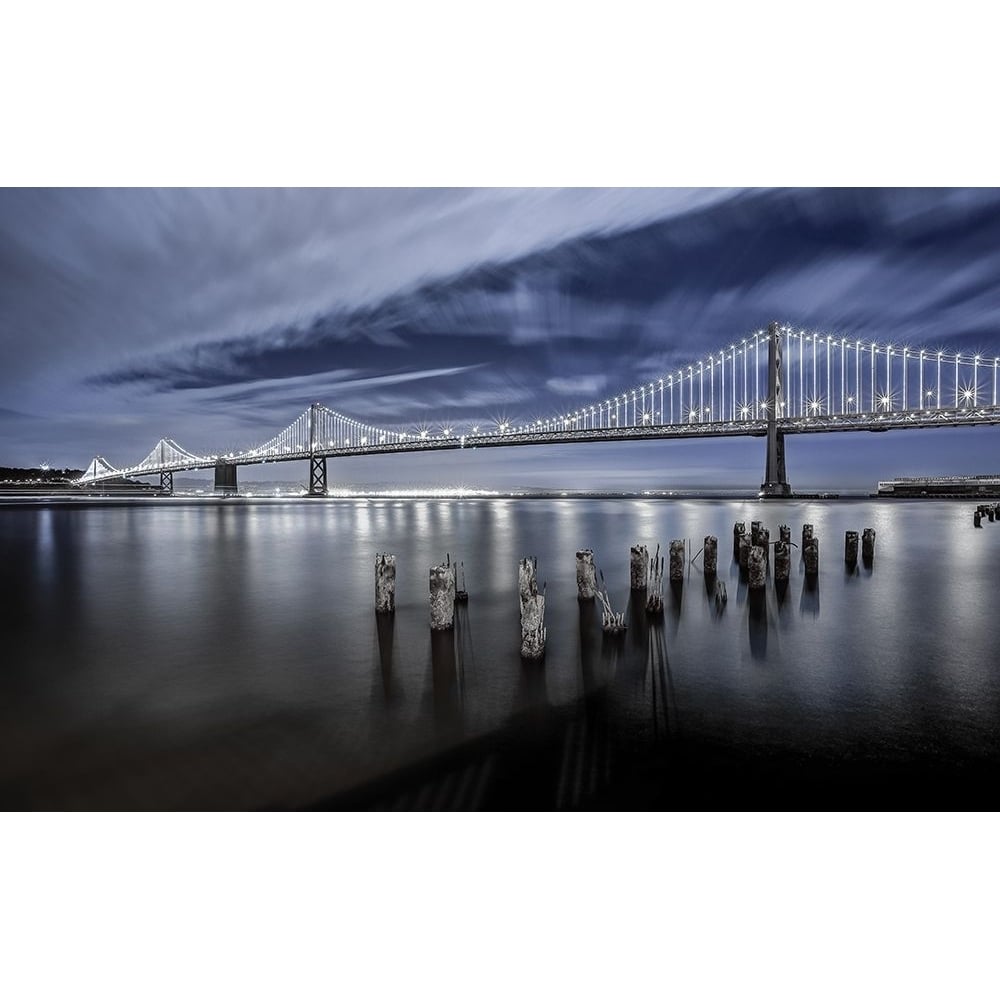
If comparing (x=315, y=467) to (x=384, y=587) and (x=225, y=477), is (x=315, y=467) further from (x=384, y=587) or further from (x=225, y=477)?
(x=384, y=587)

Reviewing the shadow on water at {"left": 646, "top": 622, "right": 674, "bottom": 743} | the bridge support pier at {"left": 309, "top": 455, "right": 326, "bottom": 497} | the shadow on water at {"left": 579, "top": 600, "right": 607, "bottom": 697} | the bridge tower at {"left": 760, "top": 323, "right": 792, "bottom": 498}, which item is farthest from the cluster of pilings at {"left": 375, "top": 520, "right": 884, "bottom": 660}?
the bridge support pier at {"left": 309, "top": 455, "right": 326, "bottom": 497}

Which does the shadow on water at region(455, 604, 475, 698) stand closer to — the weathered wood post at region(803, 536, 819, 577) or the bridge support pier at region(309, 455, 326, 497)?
the weathered wood post at region(803, 536, 819, 577)

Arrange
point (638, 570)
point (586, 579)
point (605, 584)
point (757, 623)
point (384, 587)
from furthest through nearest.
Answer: point (605, 584)
point (638, 570)
point (586, 579)
point (384, 587)
point (757, 623)

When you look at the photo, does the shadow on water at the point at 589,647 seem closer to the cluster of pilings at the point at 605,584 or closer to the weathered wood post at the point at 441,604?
the cluster of pilings at the point at 605,584

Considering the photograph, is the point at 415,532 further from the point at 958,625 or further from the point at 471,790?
the point at 471,790

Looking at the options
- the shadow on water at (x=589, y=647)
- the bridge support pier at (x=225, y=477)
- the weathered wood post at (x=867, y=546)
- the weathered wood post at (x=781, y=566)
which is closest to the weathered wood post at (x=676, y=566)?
the weathered wood post at (x=781, y=566)

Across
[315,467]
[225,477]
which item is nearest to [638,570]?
[315,467]
